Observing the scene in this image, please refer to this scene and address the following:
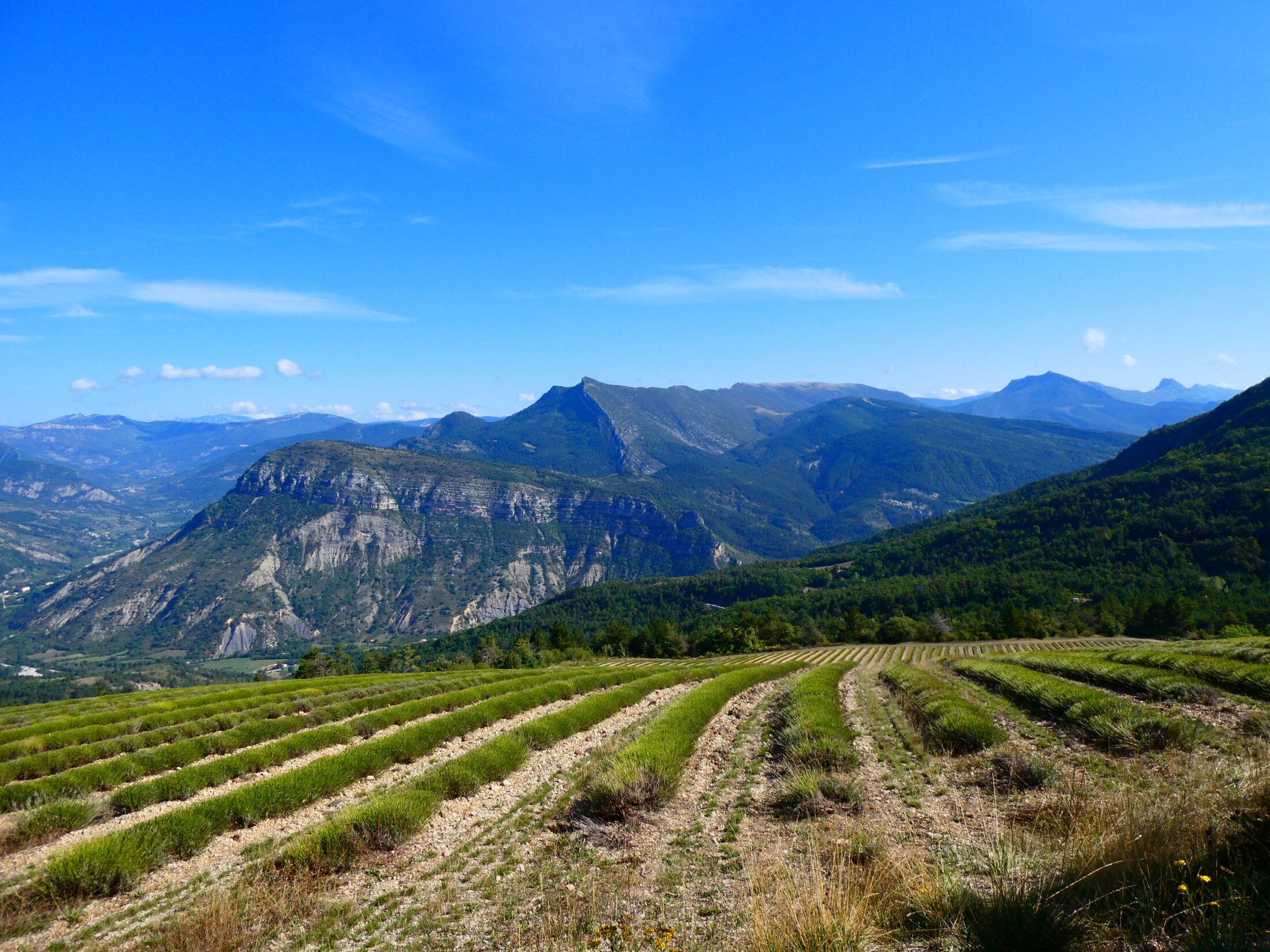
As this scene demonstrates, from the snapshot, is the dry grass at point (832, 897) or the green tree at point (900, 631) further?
the green tree at point (900, 631)

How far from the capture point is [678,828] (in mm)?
9406

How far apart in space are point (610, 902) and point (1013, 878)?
13.9ft

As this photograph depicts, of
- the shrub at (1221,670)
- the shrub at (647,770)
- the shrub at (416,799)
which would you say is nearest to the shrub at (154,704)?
the shrub at (416,799)

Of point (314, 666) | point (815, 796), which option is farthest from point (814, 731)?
point (314, 666)

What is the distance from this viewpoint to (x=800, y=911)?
5.16 m

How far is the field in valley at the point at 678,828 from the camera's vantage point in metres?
5.14

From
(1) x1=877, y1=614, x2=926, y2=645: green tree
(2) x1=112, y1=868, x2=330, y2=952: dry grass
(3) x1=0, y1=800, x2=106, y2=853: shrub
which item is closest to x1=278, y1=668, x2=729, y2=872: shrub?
(2) x1=112, y1=868, x2=330, y2=952: dry grass

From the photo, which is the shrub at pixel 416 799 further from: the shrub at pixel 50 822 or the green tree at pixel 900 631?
the green tree at pixel 900 631

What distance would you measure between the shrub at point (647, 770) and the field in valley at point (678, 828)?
0.19ft

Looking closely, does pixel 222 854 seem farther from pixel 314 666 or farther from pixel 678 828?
pixel 314 666

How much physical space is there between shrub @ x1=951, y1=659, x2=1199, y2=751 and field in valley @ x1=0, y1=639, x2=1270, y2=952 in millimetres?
84

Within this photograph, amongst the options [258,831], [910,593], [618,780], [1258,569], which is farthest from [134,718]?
[1258,569]

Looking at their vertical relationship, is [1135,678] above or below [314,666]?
above

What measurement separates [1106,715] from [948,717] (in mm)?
3091
